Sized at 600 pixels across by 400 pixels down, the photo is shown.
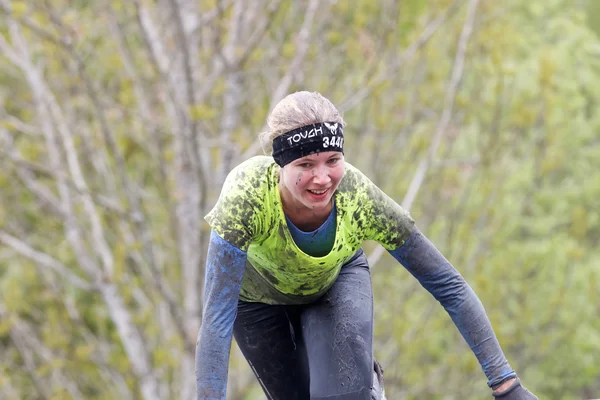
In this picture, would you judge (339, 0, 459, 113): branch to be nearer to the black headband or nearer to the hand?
the black headband

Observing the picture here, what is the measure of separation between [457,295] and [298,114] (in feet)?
2.54

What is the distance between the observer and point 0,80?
34.6 ft

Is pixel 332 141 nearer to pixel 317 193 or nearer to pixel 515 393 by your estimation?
pixel 317 193

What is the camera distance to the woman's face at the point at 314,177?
227 cm

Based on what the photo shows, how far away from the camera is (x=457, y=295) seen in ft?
8.12

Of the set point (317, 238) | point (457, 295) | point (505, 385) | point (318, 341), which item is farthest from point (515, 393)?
point (317, 238)

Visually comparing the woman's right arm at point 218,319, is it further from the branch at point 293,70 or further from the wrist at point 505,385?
the branch at point 293,70

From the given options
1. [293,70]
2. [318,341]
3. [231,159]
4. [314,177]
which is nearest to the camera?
[314,177]

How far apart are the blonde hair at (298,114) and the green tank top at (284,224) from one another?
0.15 m

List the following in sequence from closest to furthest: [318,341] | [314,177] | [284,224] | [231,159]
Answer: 1. [314,177]
2. [284,224]
3. [318,341]
4. [231,159]

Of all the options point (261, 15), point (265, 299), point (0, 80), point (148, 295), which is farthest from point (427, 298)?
point (265, 299)

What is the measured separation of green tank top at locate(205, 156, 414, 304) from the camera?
7.59ft

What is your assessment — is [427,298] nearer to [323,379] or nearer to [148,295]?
[148,295]

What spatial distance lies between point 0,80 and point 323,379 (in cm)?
928
